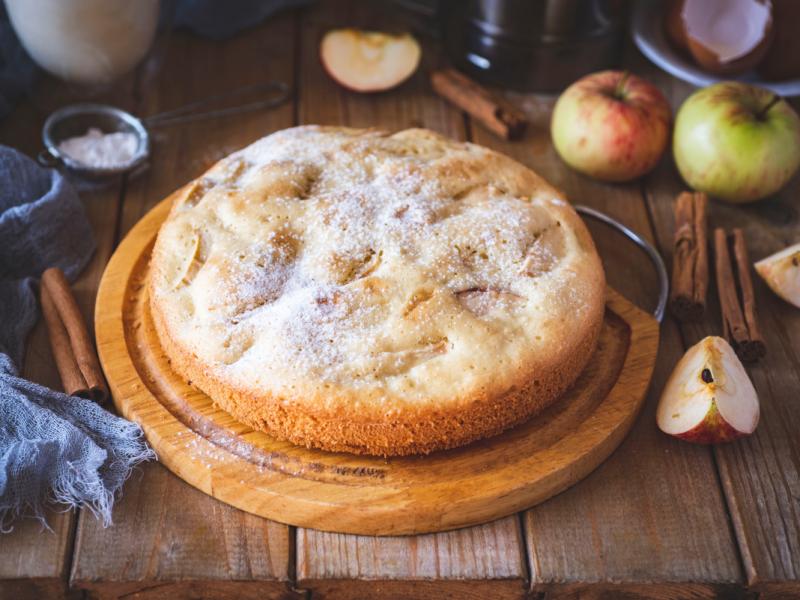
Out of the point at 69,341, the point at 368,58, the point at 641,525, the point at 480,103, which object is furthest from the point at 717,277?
the point at 69,341

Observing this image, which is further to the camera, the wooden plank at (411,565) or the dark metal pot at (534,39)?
the dark metal pot at (534,39)

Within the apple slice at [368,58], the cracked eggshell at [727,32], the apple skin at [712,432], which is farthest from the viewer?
the apple slice at [368,58]

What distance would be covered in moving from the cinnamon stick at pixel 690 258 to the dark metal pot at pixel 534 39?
57 centimetres

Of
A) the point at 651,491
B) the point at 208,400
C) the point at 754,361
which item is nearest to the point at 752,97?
the point at 754,361

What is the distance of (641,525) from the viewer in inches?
63.8

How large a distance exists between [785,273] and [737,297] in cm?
12

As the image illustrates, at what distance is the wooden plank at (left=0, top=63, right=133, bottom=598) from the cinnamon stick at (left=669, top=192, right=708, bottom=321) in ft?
4.33

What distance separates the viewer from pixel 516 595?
5.16 ft

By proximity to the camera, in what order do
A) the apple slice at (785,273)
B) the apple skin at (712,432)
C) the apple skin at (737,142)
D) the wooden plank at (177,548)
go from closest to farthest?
the wooden plank at (177,548)
the apple skin at (712,432)
the apple slice at (785,273)
the apple skin at (737,142)

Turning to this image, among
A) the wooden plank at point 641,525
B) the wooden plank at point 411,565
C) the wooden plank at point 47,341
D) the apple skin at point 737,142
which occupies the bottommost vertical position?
the wooden plank at point 47,341

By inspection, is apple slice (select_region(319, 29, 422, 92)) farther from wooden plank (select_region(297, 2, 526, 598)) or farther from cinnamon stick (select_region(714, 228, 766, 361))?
wooden plank (select_region(297, 2, 526, 598))

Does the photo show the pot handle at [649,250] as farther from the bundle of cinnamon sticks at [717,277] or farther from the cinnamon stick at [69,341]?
the cinnamon stick at [69,341]

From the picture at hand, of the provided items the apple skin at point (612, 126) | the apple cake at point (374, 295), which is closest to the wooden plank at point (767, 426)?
the apple skin at point (612, 126)

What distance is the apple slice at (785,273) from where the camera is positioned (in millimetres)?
2061
